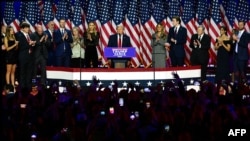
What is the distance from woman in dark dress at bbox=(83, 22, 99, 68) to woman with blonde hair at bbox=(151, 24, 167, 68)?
4.76 ft

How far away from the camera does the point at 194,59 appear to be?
2356cm

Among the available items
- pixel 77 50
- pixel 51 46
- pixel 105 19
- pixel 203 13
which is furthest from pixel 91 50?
pixel 203 13

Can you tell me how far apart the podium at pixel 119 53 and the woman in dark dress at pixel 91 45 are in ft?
2.09

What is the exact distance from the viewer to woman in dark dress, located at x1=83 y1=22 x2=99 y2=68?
22.9 metres

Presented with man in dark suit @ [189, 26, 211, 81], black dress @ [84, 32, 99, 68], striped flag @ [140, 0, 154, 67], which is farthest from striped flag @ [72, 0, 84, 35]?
man in dark suit @ [189, 26, 211, 81]

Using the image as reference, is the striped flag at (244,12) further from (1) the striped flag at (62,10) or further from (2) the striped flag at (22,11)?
(2) the striped flag at (22,11)

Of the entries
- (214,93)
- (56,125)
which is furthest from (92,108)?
(214,93)

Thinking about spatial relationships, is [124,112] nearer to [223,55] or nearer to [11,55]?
[11,55]

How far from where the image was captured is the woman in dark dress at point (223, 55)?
2311 cm

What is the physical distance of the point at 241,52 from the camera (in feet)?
76.4

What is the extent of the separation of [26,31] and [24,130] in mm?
10981

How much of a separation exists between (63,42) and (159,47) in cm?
→ 241

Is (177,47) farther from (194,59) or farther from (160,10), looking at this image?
(160,10)

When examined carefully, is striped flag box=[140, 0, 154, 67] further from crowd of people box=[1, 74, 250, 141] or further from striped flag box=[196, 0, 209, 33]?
crowd of people box=[1, 74, 250, 141]
